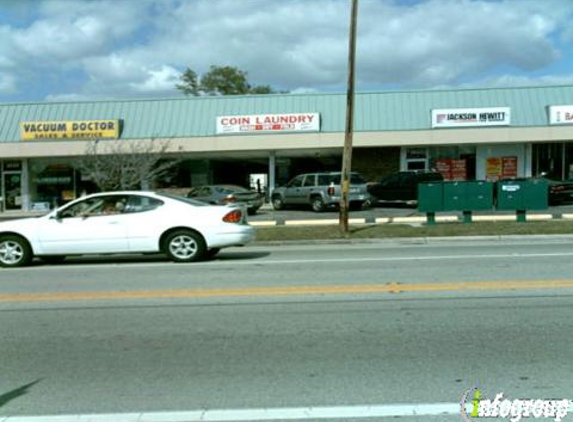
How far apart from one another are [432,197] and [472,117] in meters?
10.9

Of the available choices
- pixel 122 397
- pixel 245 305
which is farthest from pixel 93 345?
pixel 245 305

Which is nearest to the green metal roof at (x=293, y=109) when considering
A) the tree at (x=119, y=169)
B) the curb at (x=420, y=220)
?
the tree at (x=119, y=169)

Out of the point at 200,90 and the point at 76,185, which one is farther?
the point at 200,90

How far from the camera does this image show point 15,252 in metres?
11.8

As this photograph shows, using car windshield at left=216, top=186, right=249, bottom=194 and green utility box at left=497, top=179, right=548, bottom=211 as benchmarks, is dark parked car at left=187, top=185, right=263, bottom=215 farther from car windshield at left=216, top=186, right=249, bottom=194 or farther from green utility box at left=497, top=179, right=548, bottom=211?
green utility box at left=497, top=179, right=548, bottom=211

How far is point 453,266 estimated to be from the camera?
407 inches

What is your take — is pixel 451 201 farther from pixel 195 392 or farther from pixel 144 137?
pixel 144 137

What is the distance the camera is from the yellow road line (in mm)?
8055

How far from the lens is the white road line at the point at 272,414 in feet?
13.1

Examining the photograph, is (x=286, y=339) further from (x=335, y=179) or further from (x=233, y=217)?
(x=335, y=179)

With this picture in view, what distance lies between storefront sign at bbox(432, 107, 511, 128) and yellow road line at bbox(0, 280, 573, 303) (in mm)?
20135

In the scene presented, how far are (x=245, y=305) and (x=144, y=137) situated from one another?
2350 cm

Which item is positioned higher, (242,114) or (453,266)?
(242,114)

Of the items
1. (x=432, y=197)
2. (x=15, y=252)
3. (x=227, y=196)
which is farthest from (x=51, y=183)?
(x=432, y=197)
